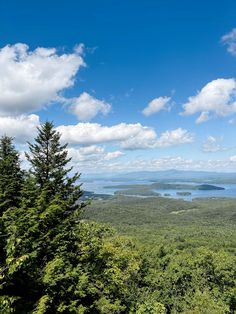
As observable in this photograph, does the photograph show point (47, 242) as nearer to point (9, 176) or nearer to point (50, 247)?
point (50, 247)

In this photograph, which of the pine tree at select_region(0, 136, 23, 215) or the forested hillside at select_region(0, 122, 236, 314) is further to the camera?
the pine tree at select_region(0, 136, 23, 215)

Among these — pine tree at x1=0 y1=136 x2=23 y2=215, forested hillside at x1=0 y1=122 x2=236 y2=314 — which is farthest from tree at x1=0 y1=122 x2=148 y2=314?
pine tree at x1=0 y1=136 x2=23 y2=215

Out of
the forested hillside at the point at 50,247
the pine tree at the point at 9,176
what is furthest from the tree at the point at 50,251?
the pine tree at the point at 9,176

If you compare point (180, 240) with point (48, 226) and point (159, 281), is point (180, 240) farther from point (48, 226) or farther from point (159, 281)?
point (48, 226)

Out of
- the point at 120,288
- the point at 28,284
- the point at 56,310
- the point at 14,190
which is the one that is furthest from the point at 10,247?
the point at 120,288

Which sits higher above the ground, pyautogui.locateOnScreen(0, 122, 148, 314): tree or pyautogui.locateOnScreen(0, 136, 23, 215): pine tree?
pyautogui.locateOnScreen(0, 136, 23, 215): pine tree

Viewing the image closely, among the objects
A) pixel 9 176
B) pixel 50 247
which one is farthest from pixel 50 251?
pixel 9 176

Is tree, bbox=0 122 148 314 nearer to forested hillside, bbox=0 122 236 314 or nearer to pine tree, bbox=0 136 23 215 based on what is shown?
forested hillside, bbox=0 122 236 314

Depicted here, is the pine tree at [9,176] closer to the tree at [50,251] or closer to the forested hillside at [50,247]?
the forested hillside at [50,247]
